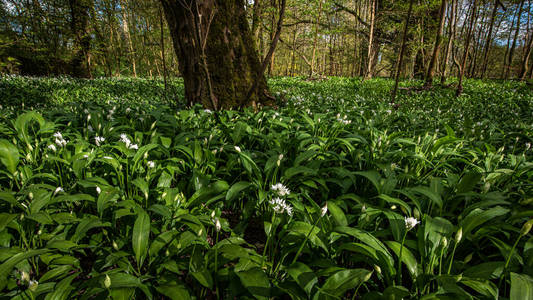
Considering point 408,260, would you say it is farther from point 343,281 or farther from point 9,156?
point 9,156

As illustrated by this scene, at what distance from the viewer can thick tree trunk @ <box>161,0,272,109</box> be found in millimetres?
3785

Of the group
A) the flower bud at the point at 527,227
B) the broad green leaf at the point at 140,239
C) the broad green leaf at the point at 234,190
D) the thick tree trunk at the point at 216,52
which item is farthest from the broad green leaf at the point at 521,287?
the thick tree trunk at the point at 216,52

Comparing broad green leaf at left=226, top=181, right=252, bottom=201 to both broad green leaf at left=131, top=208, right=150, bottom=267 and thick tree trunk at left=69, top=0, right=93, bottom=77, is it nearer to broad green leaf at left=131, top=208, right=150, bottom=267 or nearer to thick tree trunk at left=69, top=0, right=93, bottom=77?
broad green leaf at left=131, top=208, right=150, bottom=267

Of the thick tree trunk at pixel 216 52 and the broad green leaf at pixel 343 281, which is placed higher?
the thick tree trunk at pixel 216 52

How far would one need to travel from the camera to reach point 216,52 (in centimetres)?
400

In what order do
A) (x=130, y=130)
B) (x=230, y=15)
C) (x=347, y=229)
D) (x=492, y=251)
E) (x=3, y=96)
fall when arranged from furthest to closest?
1. (x=3, y=96)
2. (x=230, y=15)
3. (x=130, y=130)
4. (x=492, y=251)
5. (x=347, y=229)

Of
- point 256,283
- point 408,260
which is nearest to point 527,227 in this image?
point 408,260

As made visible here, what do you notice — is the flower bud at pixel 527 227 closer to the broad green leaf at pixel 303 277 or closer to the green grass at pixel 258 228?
the green grass at pixel 258 228

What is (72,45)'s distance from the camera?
471 inches

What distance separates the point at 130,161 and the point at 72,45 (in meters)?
13.8

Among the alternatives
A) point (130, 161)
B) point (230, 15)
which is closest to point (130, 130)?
point (130, 161)

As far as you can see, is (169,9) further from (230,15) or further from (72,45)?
(72,45)

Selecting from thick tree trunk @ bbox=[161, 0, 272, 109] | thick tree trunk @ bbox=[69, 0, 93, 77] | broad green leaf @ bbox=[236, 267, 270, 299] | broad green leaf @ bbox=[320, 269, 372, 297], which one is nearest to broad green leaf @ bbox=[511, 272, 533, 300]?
broad green leaf @ bbox=[320, 269, 372, 297]

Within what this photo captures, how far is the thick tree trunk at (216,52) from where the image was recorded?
3785 mm
